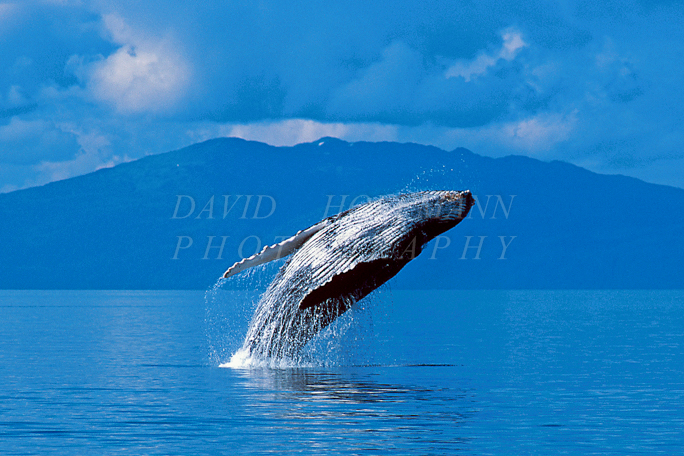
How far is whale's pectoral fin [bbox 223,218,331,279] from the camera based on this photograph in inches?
645

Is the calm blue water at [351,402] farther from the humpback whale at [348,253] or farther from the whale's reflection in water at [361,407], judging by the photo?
the humpback whale at [348,253]

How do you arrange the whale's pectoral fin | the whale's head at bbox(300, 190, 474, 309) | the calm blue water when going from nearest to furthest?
the calm blue water < the whale's head at bbox(300, 190, 474, 309) < the whale's pectoral fin

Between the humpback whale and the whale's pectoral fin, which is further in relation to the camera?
the whale's pectoral fin

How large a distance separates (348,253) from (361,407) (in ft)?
8.63

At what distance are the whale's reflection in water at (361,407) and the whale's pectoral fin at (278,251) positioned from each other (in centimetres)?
233

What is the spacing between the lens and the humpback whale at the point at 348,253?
607 inches

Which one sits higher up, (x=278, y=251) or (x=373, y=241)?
(x=278, y=251)

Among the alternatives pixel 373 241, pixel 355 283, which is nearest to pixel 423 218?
pixel 373 241

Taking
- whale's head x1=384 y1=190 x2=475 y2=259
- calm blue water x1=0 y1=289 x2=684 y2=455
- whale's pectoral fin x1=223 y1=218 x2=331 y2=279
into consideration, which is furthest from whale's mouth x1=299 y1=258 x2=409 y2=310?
whale's pectoral fin x1=223 y1=218 x2=331 y2=279

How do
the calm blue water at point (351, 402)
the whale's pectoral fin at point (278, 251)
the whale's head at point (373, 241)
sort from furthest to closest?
the whale's pectoral fin at point (278, 251), the whale's head at point (373, 241), the calm blue water at point (351, 402)

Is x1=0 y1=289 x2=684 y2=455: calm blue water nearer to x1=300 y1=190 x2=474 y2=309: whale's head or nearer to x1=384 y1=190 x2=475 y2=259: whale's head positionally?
x1=300 y1=190 x2=474 y2=309: whale's head

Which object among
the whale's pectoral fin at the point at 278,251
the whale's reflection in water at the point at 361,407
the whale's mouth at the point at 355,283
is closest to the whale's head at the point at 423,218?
the whale's mouth at the point at 355,283

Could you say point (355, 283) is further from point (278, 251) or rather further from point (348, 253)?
point (278, 251)

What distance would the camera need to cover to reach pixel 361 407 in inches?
642
